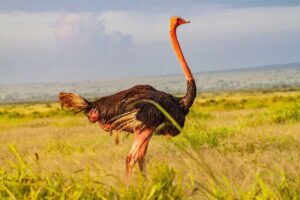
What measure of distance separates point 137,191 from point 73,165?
5755 mm

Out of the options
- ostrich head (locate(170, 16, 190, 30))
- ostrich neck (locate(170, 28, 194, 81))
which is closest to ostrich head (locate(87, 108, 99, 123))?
ostrich neck (locate(170, 28, 194, 81))

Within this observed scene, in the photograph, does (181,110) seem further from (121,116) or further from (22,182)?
(22,182)

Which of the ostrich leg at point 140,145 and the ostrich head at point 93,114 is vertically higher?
the ostrich head at point 93,114

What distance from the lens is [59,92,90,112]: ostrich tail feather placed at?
9180mm

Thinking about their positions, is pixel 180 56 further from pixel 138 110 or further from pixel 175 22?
pixel 138 110

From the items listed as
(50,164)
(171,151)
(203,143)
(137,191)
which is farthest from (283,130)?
(137,191)

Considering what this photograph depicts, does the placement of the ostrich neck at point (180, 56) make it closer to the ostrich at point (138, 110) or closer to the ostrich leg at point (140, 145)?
the ostrich at point (138, 110)

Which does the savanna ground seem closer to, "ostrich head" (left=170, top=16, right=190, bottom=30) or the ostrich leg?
the ostrich leg

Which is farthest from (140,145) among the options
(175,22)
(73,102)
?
(175,22)

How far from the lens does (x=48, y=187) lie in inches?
174

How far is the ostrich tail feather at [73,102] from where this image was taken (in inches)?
361

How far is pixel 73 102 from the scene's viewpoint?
928cm

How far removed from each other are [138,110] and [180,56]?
1.17 m

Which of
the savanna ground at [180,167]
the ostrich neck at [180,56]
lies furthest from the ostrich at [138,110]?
the savanna ground at [180,167]
